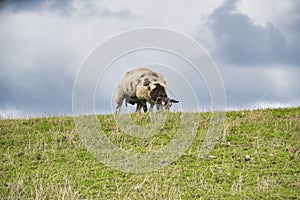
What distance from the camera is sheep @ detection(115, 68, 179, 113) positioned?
17.6m

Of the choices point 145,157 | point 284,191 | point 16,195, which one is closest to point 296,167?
point 284,191

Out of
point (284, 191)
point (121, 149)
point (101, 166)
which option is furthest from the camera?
point (121, 149)

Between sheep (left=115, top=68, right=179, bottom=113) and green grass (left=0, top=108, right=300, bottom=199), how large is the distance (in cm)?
280

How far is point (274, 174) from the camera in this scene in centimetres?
1010

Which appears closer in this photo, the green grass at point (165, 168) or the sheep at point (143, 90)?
the green grass at point (165, 168)

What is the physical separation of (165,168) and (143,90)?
24.7 feet

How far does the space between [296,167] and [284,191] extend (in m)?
1.60

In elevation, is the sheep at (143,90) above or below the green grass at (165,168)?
above

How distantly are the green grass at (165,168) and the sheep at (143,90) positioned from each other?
2.80 metres

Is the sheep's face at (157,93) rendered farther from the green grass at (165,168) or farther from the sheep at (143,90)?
the green grass at (165,168)

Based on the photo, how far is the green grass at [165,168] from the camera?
366 inches

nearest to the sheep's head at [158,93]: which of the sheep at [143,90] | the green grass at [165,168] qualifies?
the sheep at [143,90]

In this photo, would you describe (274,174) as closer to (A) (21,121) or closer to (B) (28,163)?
(B) (28,163)

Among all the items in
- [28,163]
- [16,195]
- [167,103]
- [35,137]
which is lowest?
[16,195]
